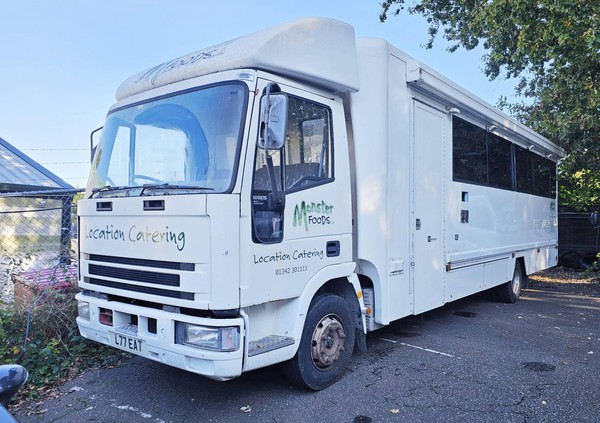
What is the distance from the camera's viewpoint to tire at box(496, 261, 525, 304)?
802cm

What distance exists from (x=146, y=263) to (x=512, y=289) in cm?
706

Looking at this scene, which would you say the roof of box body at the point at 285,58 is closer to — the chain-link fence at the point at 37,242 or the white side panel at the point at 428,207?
the white side panel at the point at 428,207

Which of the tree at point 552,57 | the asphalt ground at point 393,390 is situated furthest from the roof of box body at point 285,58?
the tree at point 552,57

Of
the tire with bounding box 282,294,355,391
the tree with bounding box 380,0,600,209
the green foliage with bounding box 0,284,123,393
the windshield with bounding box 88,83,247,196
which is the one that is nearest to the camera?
the windshield with bounding box 88,83,247,196

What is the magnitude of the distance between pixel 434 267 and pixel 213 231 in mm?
3244

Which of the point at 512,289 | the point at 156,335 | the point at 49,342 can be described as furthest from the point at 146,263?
the point at 512,289

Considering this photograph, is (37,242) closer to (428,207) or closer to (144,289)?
(144,289)

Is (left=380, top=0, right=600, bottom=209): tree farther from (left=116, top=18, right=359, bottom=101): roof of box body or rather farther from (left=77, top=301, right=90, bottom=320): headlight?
(left=77, top=301, right=90, bottom=320): headlight

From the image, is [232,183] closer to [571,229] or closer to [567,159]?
[567,159]

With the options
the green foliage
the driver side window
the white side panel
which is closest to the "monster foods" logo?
the driver side window

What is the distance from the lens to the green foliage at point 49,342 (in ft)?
14.1

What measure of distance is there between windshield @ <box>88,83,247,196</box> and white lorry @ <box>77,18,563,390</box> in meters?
0.01

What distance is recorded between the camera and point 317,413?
3.58m

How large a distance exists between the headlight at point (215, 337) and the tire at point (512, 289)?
21.3ft
